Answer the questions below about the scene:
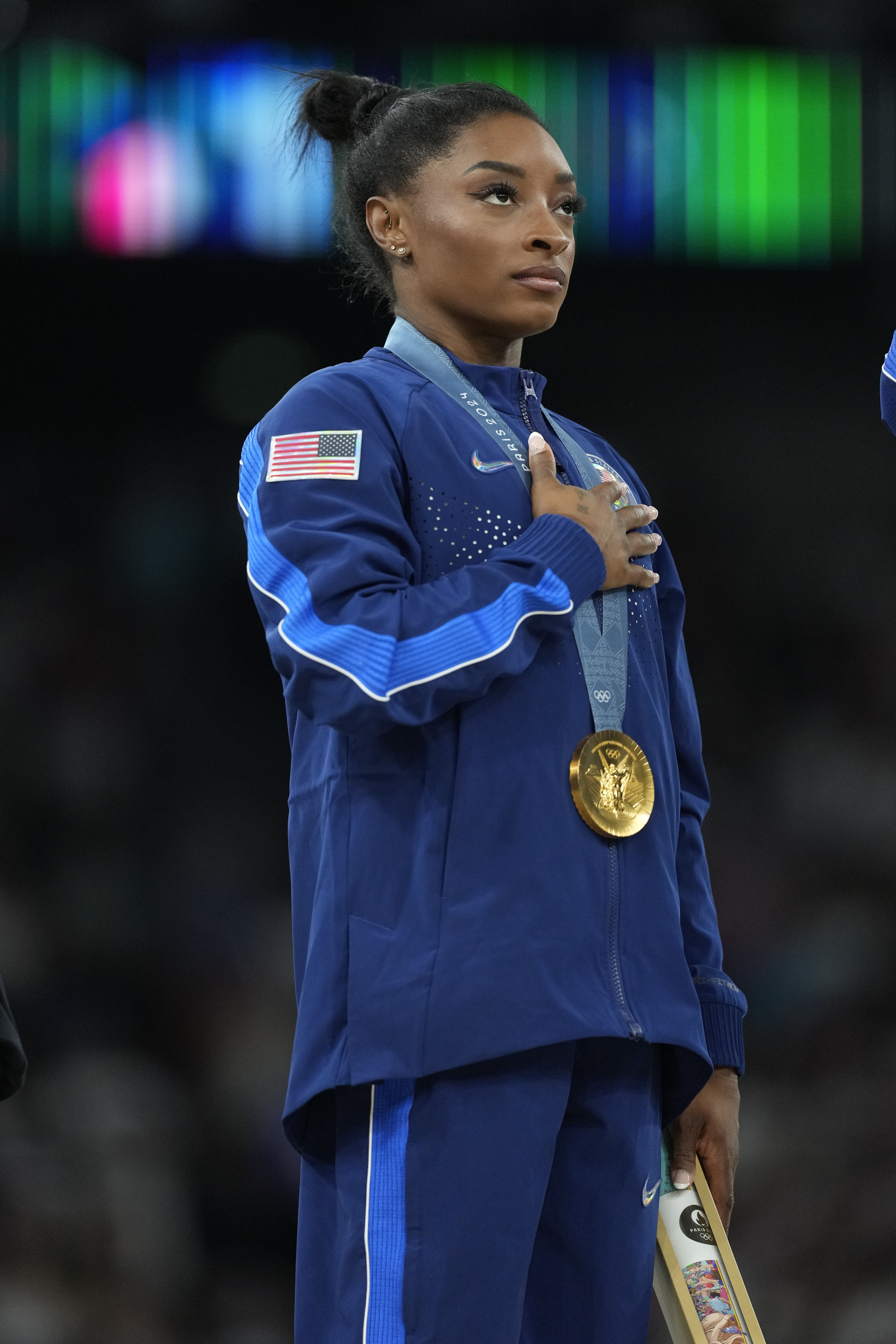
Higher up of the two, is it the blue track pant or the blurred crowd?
the blue track pant

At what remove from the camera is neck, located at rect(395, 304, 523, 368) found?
1717 millimetres

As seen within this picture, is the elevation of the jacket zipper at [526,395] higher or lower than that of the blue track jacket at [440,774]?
higher

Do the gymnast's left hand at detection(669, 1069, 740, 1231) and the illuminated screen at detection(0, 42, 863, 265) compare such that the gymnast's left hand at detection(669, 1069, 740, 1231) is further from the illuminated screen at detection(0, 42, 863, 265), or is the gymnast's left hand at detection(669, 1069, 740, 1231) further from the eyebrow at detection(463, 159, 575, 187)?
the illuminated screen at detection(0, 42, 863, 265)

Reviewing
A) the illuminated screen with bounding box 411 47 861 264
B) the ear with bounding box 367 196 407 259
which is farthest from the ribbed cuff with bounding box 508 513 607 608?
the illuminated screen with bounding box 411 47 861 264

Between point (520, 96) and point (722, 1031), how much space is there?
2433 mm

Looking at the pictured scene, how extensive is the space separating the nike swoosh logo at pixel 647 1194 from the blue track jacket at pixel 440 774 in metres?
0.09

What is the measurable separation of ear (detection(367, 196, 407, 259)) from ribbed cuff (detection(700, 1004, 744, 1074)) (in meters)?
0.88

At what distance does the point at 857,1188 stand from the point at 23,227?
291 centimetres

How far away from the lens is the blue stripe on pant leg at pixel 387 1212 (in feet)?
4.29

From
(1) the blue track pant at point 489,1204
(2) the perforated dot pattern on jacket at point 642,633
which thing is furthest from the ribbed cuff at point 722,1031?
(2) the perforated dot pattern on jacket at point 642,633

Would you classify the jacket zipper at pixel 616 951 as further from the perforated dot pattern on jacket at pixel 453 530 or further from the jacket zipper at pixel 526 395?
the jacket zipper at pixel 526 395

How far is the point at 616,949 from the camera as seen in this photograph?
4.66 ft

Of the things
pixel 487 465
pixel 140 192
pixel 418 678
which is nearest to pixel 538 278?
pixel 487 465

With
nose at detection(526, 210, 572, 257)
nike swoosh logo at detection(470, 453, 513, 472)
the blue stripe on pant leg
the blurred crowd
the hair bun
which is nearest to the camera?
the blue stripe on pant leg
